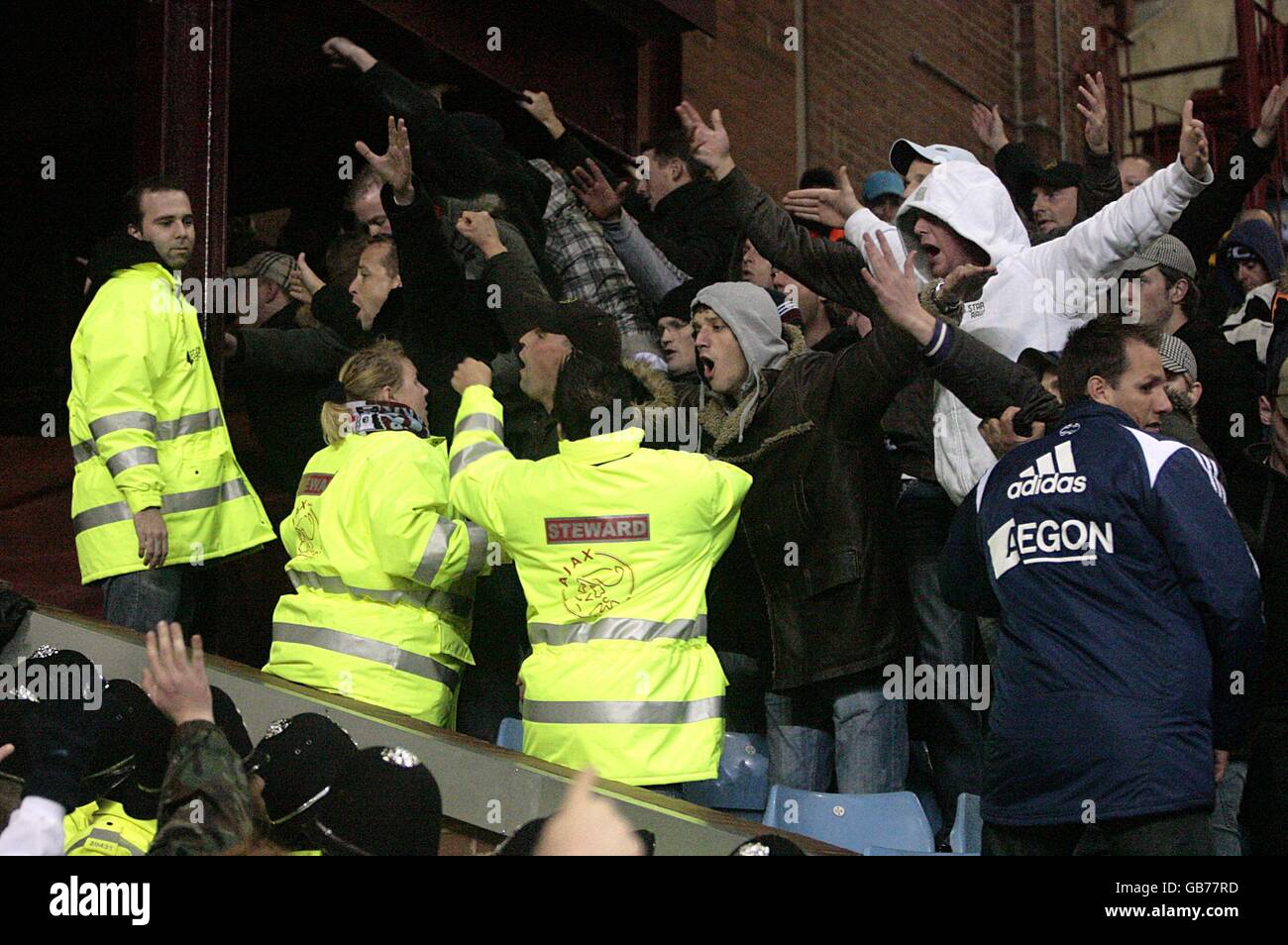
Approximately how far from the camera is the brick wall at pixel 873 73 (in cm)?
1120

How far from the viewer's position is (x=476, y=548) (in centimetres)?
552

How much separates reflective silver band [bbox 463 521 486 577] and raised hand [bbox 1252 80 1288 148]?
3.26m

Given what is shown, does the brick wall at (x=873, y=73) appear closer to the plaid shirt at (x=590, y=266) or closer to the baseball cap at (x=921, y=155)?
the baseball cap at (x=921, y=155)

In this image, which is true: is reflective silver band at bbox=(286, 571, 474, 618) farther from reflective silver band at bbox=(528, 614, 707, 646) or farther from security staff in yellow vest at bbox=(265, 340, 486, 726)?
reflective silver band at bbox=(528, 614, 707, 646)

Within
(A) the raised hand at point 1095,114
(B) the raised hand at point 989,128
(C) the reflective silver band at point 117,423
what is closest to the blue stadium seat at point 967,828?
(A) the raised hand at point 1095,114

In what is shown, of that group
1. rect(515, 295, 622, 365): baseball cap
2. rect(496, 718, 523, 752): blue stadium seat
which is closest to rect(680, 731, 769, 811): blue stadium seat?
rect(496, 718, 523, 752): blue stadium seat

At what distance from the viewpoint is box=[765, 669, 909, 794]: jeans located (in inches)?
211

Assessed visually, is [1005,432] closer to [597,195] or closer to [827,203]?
[827,203]

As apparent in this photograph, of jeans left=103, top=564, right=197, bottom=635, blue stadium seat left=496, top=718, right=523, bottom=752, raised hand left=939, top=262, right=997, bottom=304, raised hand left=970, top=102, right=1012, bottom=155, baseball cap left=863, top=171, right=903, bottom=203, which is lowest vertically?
blue stadium seat left=496, top=718, right=523, bottom=752

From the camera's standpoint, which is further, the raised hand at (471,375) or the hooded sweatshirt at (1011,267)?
the raised hand at (471,375)

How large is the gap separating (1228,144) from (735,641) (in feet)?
32.1

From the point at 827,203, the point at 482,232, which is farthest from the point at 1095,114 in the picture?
the point at 482,232
